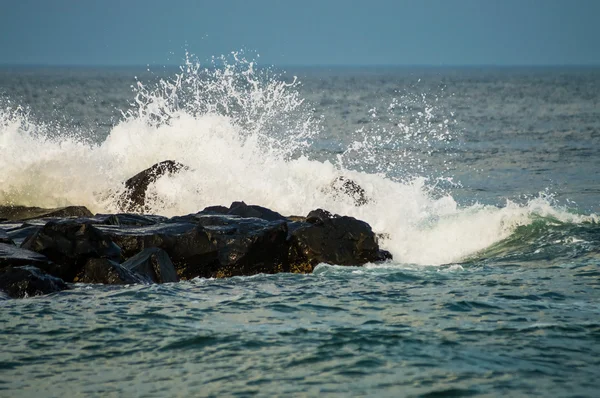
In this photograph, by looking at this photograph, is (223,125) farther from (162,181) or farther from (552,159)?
(552,159)

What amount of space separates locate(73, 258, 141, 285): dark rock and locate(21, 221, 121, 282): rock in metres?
0.20

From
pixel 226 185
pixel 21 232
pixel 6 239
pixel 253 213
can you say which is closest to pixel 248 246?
pixel 253 213

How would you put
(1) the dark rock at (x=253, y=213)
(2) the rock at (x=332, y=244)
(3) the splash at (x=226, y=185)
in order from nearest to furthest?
(2) the rock at (x=332, y=244) → (1) the dark rock at (x=253, y=213) → (3) the splash at (x=226, y=185)

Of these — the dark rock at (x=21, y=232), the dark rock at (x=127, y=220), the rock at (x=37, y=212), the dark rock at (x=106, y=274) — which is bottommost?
the rock at (x=37, y=212)

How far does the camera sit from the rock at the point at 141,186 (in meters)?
18.5

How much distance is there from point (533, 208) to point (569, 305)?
22.6ft

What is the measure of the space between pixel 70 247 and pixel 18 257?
28.8 inches

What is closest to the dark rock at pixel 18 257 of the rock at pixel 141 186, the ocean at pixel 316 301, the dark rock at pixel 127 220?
the ocean at pixel 316 301

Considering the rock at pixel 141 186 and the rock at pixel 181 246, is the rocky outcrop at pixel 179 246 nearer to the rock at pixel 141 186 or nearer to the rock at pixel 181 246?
the rock at pixel 181 246

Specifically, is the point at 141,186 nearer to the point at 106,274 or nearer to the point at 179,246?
the point at 179,246

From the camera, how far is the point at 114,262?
12102 millimetres

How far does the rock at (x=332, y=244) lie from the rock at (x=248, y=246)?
23 cm

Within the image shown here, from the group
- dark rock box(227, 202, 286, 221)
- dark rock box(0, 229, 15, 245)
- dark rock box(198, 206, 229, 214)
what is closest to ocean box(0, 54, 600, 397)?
dark rock box(0, 229, 15, 245)

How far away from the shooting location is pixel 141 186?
732 inches
